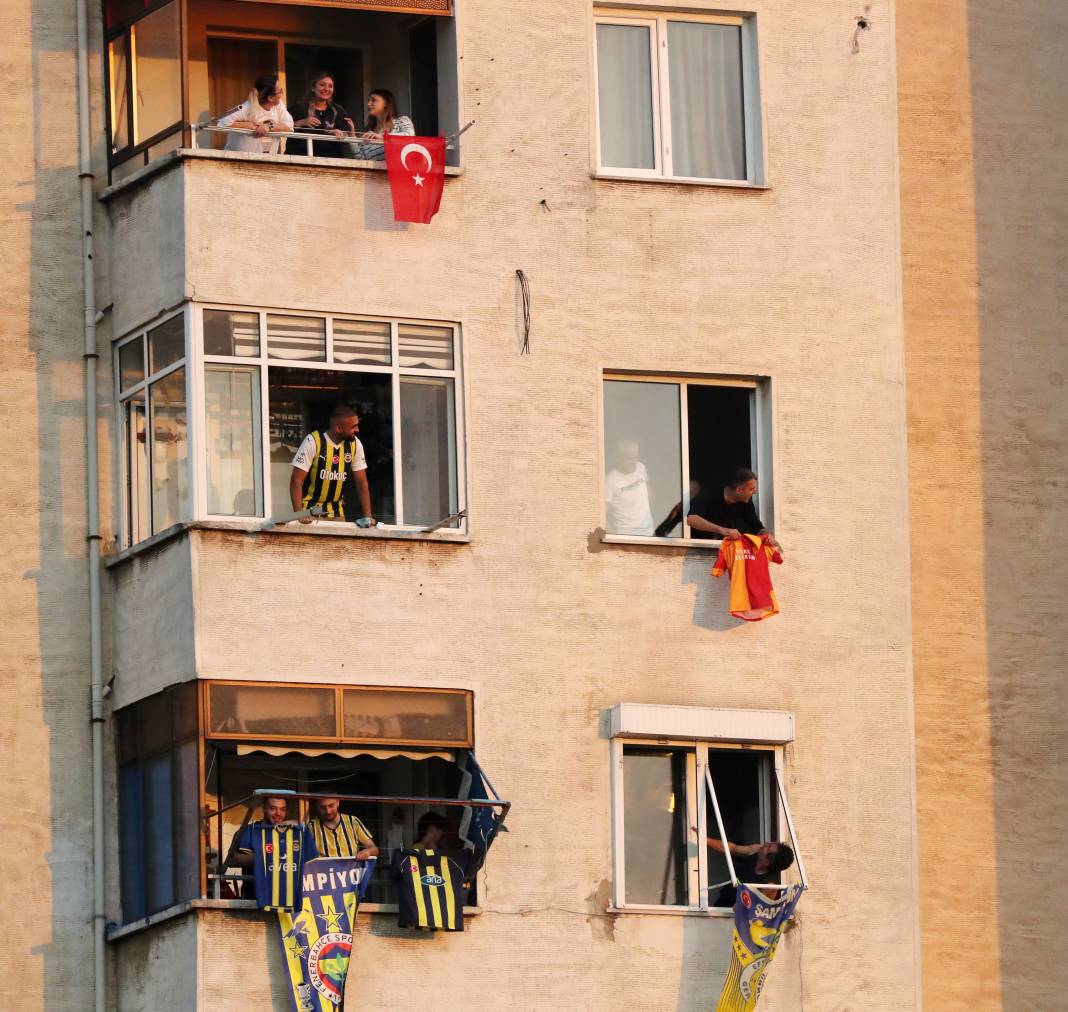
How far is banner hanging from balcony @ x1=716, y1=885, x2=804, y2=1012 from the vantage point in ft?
97.2

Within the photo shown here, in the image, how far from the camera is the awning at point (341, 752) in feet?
96.2

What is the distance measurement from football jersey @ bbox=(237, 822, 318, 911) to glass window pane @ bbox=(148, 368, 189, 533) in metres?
3.15

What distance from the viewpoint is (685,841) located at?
30.3 meters

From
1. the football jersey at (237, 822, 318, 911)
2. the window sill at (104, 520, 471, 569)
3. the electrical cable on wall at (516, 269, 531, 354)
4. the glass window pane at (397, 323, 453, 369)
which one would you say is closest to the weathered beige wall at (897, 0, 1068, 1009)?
the electrical cable on wall at (516, 269, 531, 354)

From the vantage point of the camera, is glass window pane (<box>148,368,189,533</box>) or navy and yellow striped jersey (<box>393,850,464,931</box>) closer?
navy and yellow striped jersey (<box>393,850,464,931</box>)

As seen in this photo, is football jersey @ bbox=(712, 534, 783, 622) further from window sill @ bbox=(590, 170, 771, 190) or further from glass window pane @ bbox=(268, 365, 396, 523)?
window sill @ bbox=(590, 170, 771, 190)

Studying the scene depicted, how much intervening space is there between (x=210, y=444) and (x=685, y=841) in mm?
5738

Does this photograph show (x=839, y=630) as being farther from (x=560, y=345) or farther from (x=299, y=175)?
(x=299, y=175)

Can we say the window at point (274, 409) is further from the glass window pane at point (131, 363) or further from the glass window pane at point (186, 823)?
the glass window pane at point (186, 823)

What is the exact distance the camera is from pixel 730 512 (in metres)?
31.1

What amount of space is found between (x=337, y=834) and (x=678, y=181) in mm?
7251

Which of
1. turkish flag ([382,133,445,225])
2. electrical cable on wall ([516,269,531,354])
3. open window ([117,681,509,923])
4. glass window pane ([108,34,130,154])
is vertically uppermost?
glass window pane ([108,34,130,154])

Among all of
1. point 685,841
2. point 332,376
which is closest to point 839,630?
point 685,841

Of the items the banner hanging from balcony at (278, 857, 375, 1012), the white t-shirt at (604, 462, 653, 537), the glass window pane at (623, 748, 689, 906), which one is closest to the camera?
the banner hanging from balcony at (278, 857, 375, 1012)
